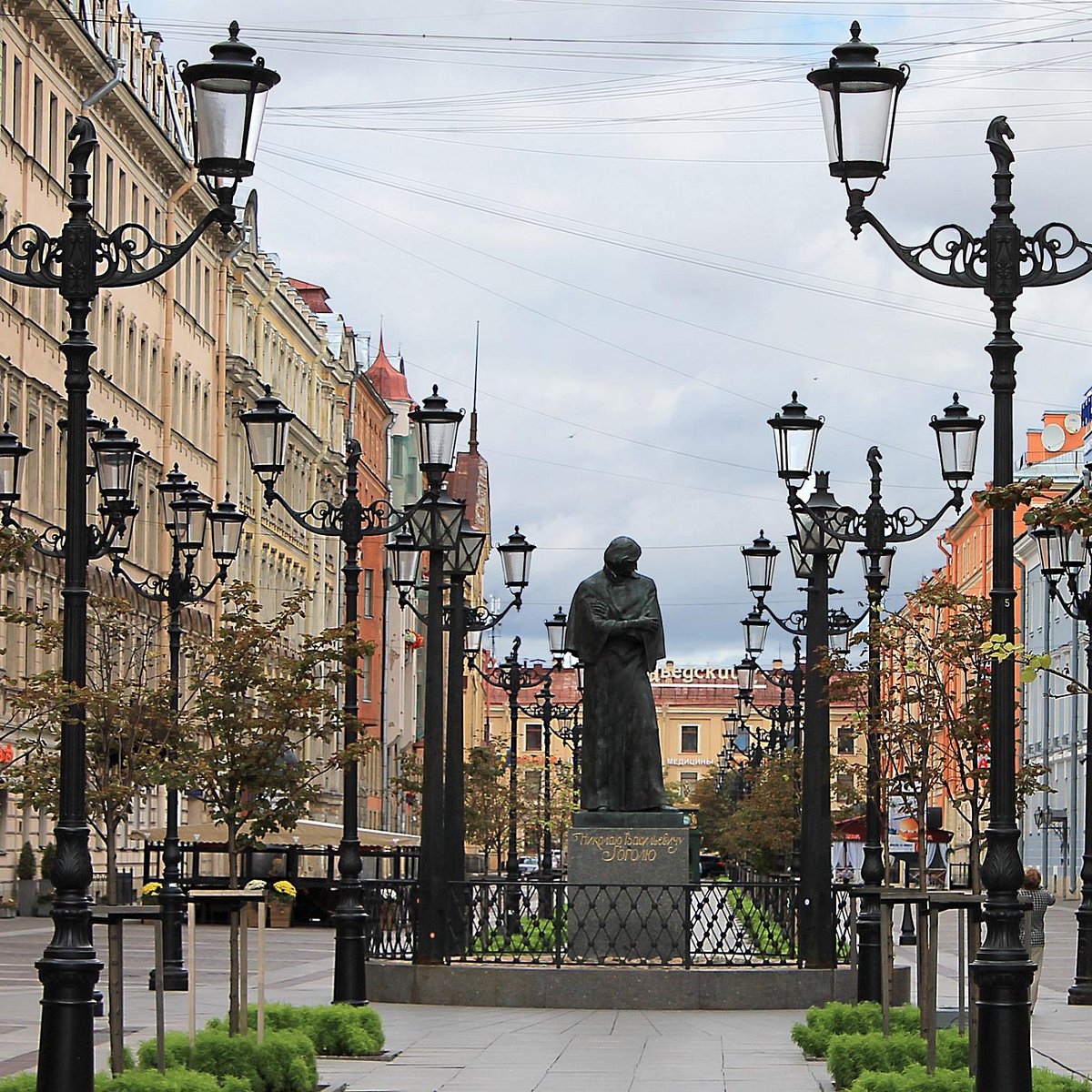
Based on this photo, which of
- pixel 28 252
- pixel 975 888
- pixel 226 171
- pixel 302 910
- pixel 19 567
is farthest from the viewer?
pixel 302 910

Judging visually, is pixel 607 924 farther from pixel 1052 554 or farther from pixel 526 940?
pixel 1052 554

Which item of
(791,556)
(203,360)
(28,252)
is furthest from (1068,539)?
(203,360)

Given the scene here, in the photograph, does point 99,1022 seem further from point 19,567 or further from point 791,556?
point 791,556

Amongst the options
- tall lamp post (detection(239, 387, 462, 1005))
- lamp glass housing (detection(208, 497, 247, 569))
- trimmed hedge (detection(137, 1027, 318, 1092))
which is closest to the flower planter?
lamp glass housing (detection(208, 497, 247, 569))

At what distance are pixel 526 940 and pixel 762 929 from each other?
2366mm

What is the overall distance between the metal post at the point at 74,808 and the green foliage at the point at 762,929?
456 inches

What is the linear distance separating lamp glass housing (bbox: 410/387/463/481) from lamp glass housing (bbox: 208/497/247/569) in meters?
4.95

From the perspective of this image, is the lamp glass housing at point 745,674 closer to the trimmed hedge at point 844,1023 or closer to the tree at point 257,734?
the tree at point 257,734

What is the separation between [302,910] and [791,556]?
2410cm

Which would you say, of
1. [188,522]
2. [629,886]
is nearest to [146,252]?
[629,886]

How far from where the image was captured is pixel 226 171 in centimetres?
1195

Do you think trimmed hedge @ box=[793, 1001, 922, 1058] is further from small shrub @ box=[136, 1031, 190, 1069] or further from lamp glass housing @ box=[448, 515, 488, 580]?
lamp glass housing @ box=[448, 515, 488, 580]

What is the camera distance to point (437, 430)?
22.4m

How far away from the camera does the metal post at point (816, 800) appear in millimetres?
22312
